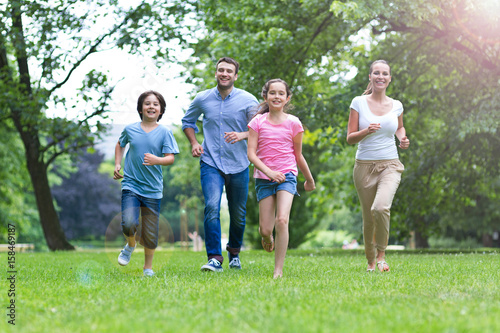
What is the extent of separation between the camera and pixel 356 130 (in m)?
7.02

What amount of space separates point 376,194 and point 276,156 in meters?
1.35

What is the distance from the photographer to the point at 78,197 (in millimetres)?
49094

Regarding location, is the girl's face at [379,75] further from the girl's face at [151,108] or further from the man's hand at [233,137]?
the girl's face at [151,108]

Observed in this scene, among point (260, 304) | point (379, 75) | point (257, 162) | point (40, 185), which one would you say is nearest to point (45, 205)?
point (40, 185)

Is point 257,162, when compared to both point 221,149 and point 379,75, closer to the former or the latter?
point 221,149

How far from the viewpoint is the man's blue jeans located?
23.7 ft

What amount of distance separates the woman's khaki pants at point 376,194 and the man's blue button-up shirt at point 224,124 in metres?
1.48

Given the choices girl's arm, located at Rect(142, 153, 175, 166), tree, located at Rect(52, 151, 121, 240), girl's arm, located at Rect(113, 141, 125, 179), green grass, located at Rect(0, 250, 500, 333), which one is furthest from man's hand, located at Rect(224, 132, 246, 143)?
tree, located at Rect(52, 151, 121, 240)

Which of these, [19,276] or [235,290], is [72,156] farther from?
[235,290]

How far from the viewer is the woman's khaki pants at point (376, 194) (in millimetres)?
6711

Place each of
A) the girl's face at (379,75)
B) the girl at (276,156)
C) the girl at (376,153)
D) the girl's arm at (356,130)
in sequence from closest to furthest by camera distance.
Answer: the girl at (276,156) → the girl's arm at (356,130) → the girl at (376,153) → the girl's face at (379,75)

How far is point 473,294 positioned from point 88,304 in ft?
9.65

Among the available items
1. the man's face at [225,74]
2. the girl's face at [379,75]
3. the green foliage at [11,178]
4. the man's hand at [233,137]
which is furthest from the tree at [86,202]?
the girl's face at [379,75]

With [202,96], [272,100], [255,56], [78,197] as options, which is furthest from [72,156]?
[78,197]
